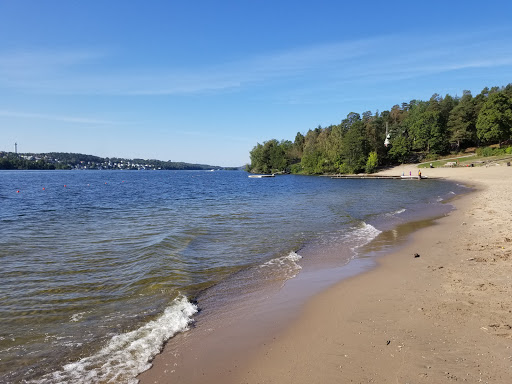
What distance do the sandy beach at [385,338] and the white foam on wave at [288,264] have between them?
182 cm

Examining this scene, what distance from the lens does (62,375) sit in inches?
199

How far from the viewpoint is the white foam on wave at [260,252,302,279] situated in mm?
10297

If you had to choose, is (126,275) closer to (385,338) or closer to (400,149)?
(385,338)

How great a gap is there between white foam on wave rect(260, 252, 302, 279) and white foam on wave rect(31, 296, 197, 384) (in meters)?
4.13

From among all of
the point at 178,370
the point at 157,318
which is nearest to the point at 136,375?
the point at 178,370

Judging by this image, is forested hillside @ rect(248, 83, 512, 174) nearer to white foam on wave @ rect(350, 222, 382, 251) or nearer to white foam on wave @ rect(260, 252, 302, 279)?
white foam on wave @ rect(350, 222, 382, 251)

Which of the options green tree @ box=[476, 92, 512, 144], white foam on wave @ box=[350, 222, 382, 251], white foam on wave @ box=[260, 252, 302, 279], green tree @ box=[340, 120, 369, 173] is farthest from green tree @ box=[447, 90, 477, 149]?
white foam on wave @ box=[260, 252, 302, 279]

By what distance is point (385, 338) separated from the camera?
5711 mm

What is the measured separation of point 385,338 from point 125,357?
469 cm

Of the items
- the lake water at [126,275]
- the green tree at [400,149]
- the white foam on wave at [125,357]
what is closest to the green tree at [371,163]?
the green tree at [400,149]

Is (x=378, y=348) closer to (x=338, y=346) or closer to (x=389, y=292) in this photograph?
(x=338, y=346)

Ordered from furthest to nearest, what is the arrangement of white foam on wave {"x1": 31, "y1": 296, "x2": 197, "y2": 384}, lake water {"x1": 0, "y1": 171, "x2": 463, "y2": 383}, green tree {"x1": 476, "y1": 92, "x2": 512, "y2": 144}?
green tree {"x1": 476, "y1": 92, "x2": 512, "y2": 144} → lake water {"x1": 0, "y1": 171, "x2": 463, "y2": 383} → white foam on wave {"x1": 31, "y1": 296, "x2": 197, "y2": 384}

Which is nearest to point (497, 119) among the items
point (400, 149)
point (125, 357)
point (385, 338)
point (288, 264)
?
point (400, 149)

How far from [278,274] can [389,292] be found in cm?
341
